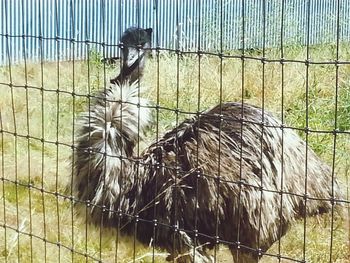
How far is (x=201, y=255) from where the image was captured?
3234 millimetres

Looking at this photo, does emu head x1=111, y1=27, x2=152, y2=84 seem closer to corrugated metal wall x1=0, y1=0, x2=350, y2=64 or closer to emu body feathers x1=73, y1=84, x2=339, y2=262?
emu body feathers x1=73, y1=84, x2=339, y2=262

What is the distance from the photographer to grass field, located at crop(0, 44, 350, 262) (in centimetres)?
367

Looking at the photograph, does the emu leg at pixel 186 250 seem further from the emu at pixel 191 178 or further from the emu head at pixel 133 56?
the emu head at pixel 133 56

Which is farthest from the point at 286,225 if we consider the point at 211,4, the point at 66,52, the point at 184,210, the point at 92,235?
the point at 211,4

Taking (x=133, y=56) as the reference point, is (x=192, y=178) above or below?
below

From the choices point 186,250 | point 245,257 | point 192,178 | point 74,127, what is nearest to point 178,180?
point 192,178

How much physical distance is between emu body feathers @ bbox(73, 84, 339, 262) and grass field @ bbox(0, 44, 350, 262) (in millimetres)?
109

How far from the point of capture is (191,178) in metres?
3.23

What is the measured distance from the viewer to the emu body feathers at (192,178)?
3207 millimetres

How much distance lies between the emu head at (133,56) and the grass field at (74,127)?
15 centimetres

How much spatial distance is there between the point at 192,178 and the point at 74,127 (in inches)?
21.0

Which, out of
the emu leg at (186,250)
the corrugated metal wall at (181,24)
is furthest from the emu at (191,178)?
the corrugated metal wall at (181,24)

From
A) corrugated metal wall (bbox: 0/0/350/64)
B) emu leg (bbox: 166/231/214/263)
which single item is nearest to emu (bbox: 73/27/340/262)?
emu leg (bbox: 166/231/214/263)

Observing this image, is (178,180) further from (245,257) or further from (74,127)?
(74,127)
